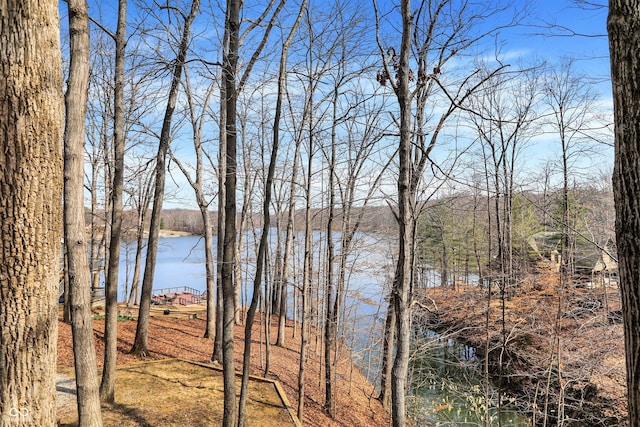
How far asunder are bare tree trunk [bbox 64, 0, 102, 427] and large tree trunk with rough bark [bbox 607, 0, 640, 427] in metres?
4.55

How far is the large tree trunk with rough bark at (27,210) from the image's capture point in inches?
99.3

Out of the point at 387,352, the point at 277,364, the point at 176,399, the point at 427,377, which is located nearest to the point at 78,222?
the point at 176,399

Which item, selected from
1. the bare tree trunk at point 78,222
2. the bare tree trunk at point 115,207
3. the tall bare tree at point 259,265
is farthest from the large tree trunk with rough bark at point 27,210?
the bare tree trunk at point 115,207

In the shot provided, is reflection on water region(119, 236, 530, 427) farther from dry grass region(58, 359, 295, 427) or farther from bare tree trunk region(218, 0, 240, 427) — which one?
bare tree trunk region(218, 0, 240, 427)

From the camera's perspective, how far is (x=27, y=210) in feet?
8.55

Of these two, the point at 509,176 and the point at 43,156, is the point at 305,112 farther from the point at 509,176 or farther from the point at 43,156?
the point at 509,176

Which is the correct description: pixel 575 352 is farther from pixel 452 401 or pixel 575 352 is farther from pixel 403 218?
pixel 403 218

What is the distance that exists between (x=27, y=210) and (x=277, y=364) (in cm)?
905

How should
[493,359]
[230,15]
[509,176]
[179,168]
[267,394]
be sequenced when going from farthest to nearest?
[493,359] → [509,176] → [179,168] → [267,394] → [230,15]

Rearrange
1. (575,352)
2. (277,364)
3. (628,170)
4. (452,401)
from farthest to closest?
1. (452,401)
2. (277,364)
3. (575,352)
4. (628,170)

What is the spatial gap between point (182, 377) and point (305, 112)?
18.1 ft

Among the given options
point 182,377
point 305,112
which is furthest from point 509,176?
point 182,377

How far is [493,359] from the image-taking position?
14375 mm

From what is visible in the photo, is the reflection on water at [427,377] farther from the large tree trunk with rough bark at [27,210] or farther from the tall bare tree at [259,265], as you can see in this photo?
the large tree trunk with rough bark at [27,210]
